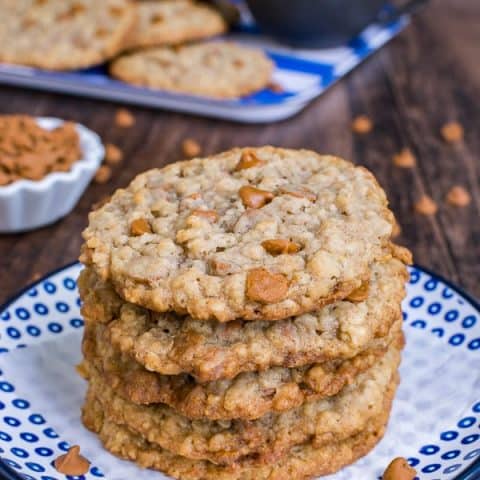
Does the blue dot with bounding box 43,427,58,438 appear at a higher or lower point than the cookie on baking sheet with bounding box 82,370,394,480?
lower

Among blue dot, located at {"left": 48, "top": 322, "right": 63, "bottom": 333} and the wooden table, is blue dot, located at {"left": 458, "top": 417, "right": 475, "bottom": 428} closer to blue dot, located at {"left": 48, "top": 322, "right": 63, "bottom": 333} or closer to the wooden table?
the wooden table

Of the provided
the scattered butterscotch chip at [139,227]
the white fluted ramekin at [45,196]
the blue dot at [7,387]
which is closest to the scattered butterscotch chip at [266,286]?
the scattered butterscotch chip at [139,227]

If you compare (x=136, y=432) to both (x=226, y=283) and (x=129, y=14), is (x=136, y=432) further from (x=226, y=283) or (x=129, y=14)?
(x=129, y=14)

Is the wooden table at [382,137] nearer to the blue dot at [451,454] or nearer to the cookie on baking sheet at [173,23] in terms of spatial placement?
the cookie on baking sheet at [173,23]

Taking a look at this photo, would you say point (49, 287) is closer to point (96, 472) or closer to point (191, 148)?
point (96, 472)

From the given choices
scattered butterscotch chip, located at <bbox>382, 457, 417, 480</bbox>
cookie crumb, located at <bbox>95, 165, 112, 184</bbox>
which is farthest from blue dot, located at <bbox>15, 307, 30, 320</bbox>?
cookie crumb, located at <bbox>95, 165, 112, 184</bbox>

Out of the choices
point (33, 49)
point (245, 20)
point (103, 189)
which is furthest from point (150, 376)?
point (245, 20)

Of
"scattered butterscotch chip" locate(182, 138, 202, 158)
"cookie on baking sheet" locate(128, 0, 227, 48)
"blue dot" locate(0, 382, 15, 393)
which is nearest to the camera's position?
"blue dot" locate(0, 382, 15, 393)
